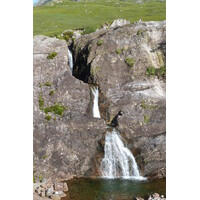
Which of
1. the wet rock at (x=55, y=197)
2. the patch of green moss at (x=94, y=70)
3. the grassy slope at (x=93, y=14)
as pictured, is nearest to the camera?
the wet rock at (x=55, y=197)

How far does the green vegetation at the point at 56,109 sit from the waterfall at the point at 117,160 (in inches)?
115

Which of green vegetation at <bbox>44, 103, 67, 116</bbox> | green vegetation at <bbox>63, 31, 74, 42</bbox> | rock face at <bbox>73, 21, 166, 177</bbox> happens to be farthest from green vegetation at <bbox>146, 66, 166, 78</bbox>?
green vegetation at <bbox>63, 31, 74, 42</bbox>

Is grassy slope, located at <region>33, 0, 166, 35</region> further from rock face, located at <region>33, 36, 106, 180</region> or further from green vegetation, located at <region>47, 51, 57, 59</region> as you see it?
rock face, located at <region>33, 36, 106, 180</region>

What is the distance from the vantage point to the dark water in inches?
516

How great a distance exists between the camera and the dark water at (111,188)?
1309 centimetres

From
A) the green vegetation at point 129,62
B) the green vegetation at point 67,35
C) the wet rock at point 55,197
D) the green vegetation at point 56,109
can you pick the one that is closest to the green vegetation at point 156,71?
the green vegetation at point 129,62

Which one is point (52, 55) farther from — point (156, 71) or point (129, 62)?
point (156, 71)

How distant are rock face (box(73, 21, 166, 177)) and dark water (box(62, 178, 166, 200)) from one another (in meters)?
1.86

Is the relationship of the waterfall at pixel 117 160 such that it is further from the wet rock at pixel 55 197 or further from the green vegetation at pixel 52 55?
the green vegetation at pixel 52 55

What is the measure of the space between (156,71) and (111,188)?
8.26 m
